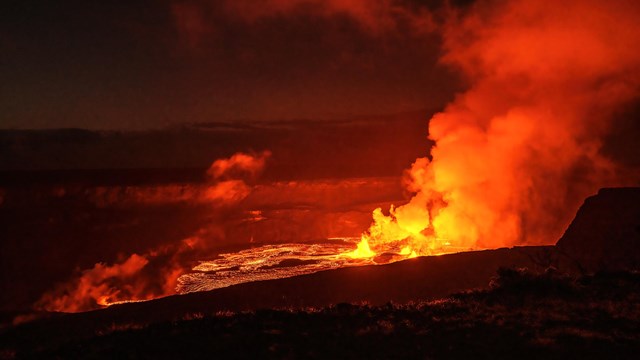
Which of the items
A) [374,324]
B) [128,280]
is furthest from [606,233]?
[128,280]

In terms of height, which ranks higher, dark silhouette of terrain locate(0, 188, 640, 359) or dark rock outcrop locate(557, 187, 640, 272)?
dark rock outcrop locate(557, 187, 640, 272)

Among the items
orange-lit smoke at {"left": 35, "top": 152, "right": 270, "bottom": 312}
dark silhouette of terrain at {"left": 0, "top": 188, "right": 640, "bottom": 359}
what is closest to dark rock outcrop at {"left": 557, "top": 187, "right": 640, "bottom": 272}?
dark silhouette of terrain at {"left": 0, "top": 188, "right": 640, "bottom": 359}

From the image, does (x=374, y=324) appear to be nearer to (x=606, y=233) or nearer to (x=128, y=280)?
(x=606, y=233)

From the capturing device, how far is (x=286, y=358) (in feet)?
31.5

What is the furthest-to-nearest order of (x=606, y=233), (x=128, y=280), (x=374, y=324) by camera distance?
(x=128, y=280)
(x=606, y=233)
(x=374, y=324)

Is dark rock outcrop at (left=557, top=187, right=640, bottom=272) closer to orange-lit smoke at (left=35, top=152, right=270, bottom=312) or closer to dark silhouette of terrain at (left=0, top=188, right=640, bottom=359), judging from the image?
dark silhouette of terrain at (left=0, top=188, right=640, bottom=359)

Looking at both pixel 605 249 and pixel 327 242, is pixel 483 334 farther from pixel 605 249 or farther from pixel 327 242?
pixel 327 242

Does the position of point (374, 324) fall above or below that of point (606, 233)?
below

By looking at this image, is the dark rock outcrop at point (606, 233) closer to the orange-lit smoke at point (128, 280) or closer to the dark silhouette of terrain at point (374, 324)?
the dark silhouette of terrain at point (374, 324)

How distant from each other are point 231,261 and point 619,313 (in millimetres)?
37788

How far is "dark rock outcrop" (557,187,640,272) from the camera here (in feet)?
77.0

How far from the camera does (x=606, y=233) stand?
82.7ft

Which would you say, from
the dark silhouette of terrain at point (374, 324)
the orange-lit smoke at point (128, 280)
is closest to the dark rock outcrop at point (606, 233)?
the dark silhouette of terrain at point (374, 324)

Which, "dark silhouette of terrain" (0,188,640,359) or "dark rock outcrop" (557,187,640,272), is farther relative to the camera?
"dark rock outcrop" (557,187,640,272)
